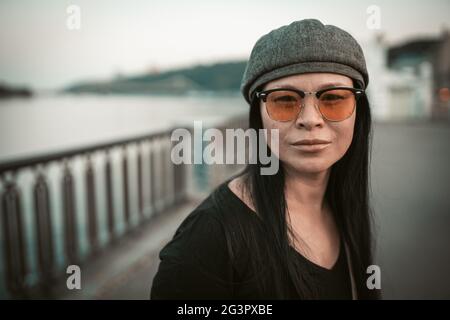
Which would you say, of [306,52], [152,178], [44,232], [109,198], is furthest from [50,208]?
[306,52]

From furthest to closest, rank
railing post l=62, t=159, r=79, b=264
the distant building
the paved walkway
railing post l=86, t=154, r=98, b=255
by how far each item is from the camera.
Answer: the distant building → railing post l=86, t=154, r=98, b=255 → railing post l=62, t=159, r=79, b=264 → the paved walkway

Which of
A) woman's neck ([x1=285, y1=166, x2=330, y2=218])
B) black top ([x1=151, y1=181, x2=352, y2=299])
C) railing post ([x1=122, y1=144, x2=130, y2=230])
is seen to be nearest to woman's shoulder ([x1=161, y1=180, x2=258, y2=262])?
black top ([x1=151, y1=181, x2=352, y2=299])

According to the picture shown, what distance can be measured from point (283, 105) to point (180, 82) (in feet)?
3.66

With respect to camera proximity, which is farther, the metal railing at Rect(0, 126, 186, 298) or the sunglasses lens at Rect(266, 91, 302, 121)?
the metal railing at Rect(0, 126, 186, 298)

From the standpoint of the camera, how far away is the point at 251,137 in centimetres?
121

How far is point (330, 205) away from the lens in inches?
54.1

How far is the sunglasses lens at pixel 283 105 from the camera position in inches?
39.5

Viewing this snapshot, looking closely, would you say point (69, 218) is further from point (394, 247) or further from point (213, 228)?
point (394, 247)

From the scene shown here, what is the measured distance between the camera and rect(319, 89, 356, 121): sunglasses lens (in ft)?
3.29

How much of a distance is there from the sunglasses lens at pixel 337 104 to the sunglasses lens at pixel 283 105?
0.06 m

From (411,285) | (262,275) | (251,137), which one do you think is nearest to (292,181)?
(251,137)

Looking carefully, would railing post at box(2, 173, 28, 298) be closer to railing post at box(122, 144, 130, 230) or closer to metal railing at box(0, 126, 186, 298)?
metal railing at box(0, 126, 186, 298)

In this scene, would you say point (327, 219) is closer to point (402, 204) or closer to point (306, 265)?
point (306, 265)
